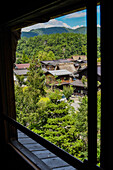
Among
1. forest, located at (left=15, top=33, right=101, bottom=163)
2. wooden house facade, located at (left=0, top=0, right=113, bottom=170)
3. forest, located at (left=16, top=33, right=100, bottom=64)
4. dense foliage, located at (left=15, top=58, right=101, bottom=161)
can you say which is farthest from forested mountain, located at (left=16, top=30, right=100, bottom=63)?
dense foliage, located at (left=15, top=58, right=101, bottom=161)

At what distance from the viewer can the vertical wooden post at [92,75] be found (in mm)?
613

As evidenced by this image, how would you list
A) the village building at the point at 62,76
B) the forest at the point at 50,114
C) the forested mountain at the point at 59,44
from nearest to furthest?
the forested mountain at the point at 59,44, the village building at the point at 62,76, the forest at the point at 50,114

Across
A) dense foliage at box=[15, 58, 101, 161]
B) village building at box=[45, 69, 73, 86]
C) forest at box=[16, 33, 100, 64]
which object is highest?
forest at box=[16, 33, 100, 64]

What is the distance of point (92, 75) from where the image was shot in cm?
63

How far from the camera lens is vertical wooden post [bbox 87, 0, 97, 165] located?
0.61 meters

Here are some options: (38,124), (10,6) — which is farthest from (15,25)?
(38,124)

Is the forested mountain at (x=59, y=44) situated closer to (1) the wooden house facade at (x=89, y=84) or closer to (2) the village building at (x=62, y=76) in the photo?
(1) the wooden house facade at (x=89, y=84)

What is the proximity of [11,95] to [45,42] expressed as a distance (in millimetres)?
661

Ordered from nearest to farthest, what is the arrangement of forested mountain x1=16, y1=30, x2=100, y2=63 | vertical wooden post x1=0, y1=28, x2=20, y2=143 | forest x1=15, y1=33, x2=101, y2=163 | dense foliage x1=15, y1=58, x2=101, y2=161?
forested mountain x1=16, y1=30, x2=100, y2=63 → vertical wooden post x1=0, y1=28, x2=20, y2=143 → forest x1=15, y1=33, x2=101, y2=163 → dense foliage x1=15, y1=58, x2=101, y2=161

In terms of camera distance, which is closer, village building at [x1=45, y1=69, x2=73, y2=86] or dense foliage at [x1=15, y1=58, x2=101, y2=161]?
village building at [x1=45, y1=69, x2=73, y2=86]

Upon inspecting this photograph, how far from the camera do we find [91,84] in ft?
2.09
